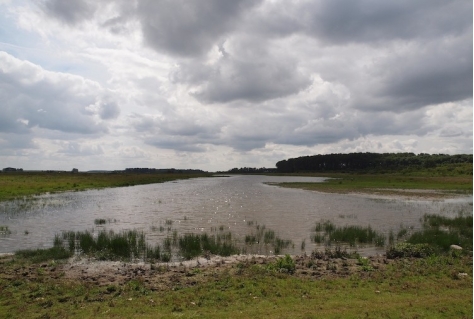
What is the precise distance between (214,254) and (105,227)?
12271 millimetres

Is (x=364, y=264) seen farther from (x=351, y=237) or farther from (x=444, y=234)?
(x=444, y=234)

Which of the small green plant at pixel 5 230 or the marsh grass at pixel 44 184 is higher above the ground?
the marsh grass at pixel 44 184

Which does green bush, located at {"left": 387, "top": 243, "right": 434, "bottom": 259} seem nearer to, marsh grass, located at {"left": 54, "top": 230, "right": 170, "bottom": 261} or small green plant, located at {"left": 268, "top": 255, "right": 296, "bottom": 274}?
small green plant, located at {"left": 268, "top": 255, "right": 296, "bottom": 274}

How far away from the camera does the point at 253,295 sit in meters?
10.4

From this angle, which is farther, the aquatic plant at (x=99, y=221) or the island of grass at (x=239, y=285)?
the aquatic plant at (x=99, y=221)

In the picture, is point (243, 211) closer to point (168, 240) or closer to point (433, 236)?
point (168, 240)

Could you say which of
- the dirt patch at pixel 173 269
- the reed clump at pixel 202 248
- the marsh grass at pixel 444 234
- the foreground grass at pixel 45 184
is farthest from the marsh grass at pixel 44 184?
the marsh grass at pixel 444 234

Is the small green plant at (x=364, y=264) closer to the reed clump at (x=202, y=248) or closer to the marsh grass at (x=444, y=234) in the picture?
the marsh grass at (x=444, y=234)

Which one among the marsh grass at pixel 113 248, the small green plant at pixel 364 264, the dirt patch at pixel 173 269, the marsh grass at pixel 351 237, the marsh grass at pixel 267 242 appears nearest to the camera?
the dirt patch at pixel 173 269

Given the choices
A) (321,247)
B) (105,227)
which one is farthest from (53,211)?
(321,247)

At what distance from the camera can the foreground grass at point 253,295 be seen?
8.94 m

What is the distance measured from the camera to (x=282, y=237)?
21.9m

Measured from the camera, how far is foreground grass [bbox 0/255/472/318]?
8.94m

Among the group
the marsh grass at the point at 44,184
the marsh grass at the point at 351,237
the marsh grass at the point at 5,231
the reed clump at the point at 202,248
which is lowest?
the marsh grass at the point at 351,237
